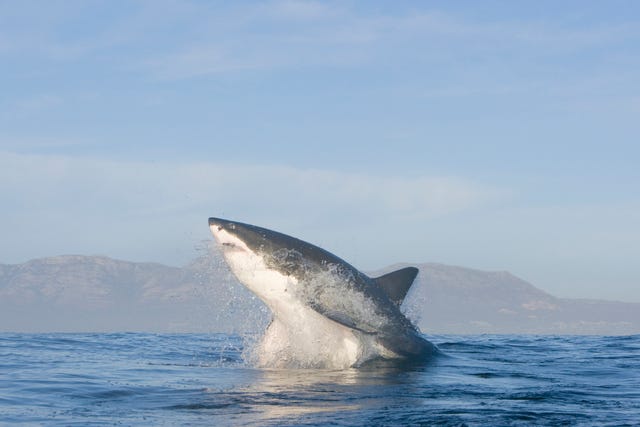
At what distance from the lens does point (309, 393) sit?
13.4 metres

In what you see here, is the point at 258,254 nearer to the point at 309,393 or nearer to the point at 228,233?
the point at 228,233

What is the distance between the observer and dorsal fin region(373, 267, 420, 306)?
727 inches

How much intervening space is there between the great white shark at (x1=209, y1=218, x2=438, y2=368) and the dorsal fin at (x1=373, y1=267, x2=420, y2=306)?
0.33 metres

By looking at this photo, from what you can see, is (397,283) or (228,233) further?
(397,283)

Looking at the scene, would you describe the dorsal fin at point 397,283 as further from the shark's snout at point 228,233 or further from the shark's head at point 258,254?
the shark's snout at point 228,233

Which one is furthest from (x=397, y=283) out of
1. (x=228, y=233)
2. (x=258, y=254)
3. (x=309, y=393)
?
(x=309, y=393)

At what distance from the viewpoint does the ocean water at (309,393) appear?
11047 mm

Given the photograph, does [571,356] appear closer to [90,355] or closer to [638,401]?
[638,401]

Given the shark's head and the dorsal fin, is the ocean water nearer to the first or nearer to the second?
the dorsal fin

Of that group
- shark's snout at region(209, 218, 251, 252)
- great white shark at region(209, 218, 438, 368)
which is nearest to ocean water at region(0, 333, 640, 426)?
great white shark at region(209, 218, 438, 368)

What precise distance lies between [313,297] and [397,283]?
2175 millimetres

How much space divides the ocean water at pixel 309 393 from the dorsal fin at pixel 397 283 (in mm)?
1710

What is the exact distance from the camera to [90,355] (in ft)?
73.5

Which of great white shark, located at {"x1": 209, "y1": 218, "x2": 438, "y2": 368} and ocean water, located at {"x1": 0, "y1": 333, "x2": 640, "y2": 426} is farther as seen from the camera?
great white shark, located at {"x1": 209, "y1": 218, "x2": 438, "y2": 368}
